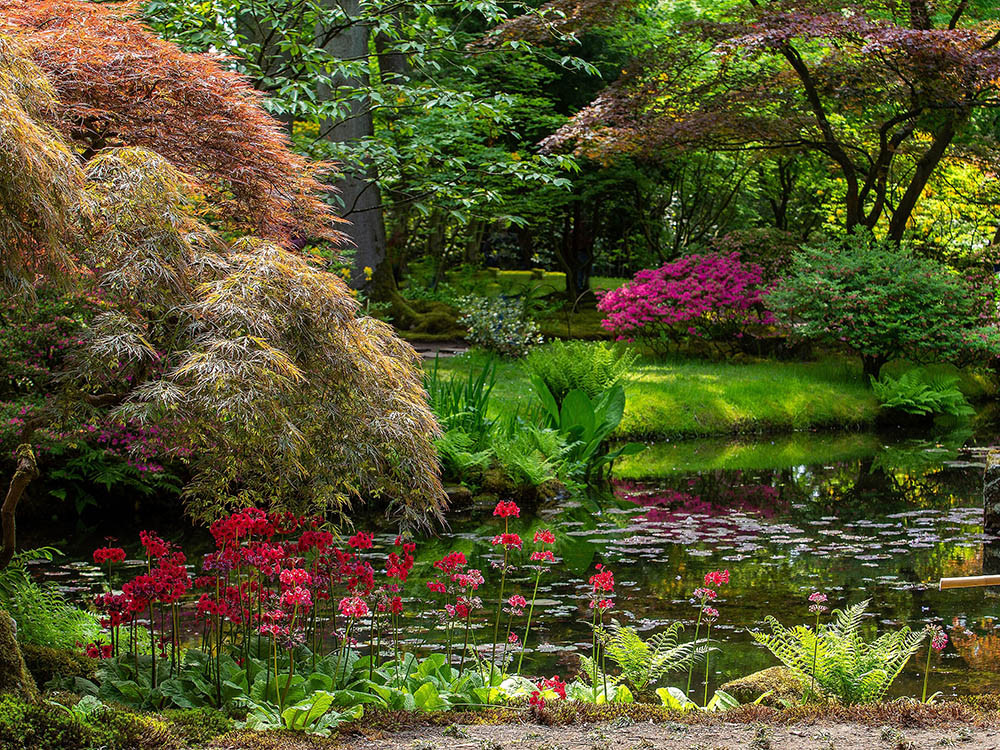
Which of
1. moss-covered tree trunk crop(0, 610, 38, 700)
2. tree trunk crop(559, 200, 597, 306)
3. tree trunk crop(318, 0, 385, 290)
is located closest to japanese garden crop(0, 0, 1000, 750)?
moss-covered tree trunk crop(0, 610, 38, 700)

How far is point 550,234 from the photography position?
22.4 meters

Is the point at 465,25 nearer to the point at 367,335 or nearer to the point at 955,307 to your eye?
the point at 955,307

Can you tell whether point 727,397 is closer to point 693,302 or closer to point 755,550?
point 693,302

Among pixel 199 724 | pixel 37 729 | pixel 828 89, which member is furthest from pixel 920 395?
pixel 37 729

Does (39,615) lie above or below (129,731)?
below

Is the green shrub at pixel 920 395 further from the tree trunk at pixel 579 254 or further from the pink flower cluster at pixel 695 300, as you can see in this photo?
the tree trunk at pixel 579 254

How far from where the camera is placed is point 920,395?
14141 millimetres

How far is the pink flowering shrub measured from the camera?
53.9 ft

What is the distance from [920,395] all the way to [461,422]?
7.91 m

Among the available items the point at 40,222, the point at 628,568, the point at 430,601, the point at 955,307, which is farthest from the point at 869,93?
the point at 40,222

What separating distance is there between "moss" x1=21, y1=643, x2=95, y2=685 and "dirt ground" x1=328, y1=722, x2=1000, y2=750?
1304 mm

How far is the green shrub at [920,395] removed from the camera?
1409 cm

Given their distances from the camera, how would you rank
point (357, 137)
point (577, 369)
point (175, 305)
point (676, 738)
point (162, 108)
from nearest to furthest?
point (676, 738), point (175, 305), point (162, 108), point (577, 369), point (357, 137)

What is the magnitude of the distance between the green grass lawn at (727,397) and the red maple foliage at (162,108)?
7.06 metres
